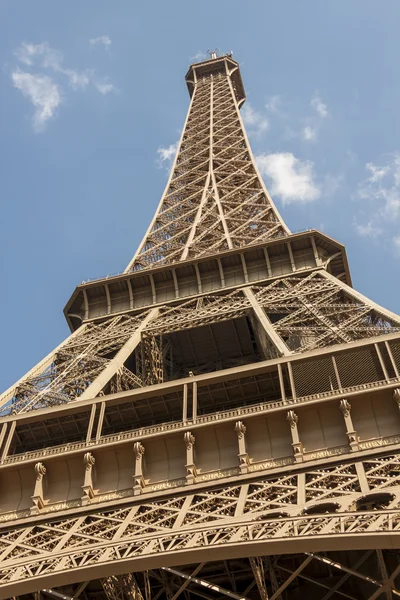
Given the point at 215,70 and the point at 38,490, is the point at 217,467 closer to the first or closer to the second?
the point at 38,490

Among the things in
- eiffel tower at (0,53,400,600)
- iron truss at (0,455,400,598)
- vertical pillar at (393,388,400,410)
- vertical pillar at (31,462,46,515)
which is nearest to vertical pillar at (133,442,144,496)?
eiffel tower at (0,53,400,600)

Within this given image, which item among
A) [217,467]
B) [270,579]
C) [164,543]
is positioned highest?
[217,467]

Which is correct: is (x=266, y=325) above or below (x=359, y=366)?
above

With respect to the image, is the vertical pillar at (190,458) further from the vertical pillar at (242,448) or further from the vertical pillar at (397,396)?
the vertical pillar at (397,396)

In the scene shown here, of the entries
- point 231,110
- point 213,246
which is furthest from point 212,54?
point 213,246

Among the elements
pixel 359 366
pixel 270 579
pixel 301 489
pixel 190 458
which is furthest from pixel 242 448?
pixel 359 366

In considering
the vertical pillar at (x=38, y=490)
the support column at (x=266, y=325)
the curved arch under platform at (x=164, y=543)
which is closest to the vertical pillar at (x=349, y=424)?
the curved arch under platform at (x=164, y=543)

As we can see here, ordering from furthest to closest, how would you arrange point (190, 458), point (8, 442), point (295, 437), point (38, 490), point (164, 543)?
point (8, 442) → point (38, 490) → point (190, 458) → point (295, 437) → point (164, 543)
